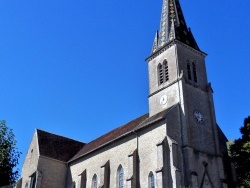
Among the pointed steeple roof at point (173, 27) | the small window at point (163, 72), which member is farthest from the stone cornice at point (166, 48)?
the small window at point (163, 72)

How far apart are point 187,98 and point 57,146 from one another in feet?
66.6

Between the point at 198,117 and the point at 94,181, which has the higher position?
the point at 198,117

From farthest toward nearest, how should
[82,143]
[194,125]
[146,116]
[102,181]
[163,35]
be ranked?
[82,143] → [163,35] → [146,116] → [102,181] → [194,125]

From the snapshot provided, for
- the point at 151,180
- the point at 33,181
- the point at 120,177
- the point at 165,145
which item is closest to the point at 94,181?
the point at 120,177

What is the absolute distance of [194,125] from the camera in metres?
33.2

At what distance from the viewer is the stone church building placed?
3053 cm

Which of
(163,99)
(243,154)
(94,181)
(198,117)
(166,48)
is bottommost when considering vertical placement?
(94,181)

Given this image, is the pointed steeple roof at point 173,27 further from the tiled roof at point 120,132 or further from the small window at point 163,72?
the tiled roof at point 120,132

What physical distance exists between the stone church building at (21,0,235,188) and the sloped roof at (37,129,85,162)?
0.60 feet

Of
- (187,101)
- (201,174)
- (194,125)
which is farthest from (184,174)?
(187,101)

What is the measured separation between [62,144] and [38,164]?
602 centimetres

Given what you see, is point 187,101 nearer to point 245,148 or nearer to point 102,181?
point 245,148

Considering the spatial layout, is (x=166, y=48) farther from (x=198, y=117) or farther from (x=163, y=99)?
(x=198, y=117)

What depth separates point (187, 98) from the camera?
3422 centimetres
